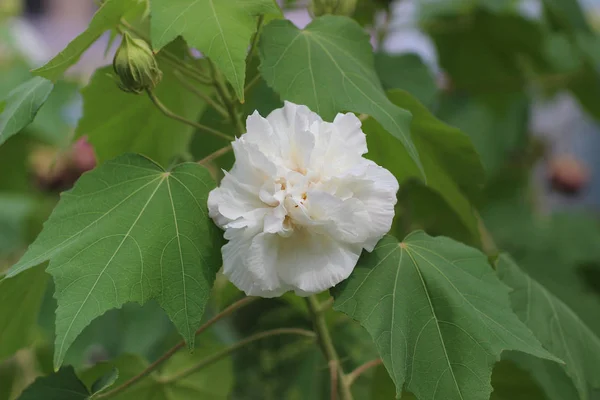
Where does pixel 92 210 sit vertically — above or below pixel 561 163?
above

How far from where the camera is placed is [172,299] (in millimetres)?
391

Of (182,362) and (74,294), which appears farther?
(182,362)

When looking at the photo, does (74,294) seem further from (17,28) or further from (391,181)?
(17,28)

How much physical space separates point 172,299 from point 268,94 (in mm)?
231

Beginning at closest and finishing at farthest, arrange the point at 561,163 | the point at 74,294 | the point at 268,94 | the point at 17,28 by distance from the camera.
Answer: the point at 74,294 → the point at 268,94 → the point at 561,163 → the point at 17,28

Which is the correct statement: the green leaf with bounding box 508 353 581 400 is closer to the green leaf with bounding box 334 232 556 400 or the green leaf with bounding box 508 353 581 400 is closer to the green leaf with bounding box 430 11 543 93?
the green leaf with bounding box 334 232 556 400

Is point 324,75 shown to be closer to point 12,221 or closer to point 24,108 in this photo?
point 24,108

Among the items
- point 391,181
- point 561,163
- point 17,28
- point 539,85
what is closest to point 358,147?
point 391,181

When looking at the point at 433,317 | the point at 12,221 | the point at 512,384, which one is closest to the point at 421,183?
the point at 512,384

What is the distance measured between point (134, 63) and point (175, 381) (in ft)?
0.89

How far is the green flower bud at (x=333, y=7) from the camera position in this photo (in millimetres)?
541

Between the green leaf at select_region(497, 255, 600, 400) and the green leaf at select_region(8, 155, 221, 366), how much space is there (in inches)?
8.6

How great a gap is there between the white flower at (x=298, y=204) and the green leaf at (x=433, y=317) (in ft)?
0.07

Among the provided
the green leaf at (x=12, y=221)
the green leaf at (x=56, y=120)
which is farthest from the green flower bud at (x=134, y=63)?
the green leaf at (x=12, y=221)
